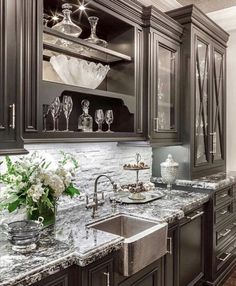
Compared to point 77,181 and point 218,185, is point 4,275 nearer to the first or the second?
point 77,181

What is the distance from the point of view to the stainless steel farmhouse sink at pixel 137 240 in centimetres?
167

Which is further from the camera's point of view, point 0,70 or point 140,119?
point 140,119

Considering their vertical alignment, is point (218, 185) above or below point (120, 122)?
below

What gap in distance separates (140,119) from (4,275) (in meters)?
1.70

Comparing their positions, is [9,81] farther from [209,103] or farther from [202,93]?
[209,103]

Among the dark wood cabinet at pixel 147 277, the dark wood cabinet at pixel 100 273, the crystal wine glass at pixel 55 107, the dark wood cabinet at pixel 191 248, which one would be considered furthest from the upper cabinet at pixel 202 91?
the dark wood cabinet at pixel 100 273

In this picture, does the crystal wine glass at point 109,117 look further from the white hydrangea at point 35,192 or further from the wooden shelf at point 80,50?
the white hydrangea at point 35,192

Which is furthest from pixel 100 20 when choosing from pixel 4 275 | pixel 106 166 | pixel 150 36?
pixel 4 275

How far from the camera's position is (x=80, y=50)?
2367mm

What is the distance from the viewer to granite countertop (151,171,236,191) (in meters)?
2.88

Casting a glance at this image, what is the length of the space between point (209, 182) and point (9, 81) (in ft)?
7.12

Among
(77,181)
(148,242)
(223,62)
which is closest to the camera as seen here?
(148,242)

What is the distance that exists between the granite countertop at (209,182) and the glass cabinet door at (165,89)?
48cm

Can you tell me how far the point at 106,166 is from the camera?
273 centimetres
